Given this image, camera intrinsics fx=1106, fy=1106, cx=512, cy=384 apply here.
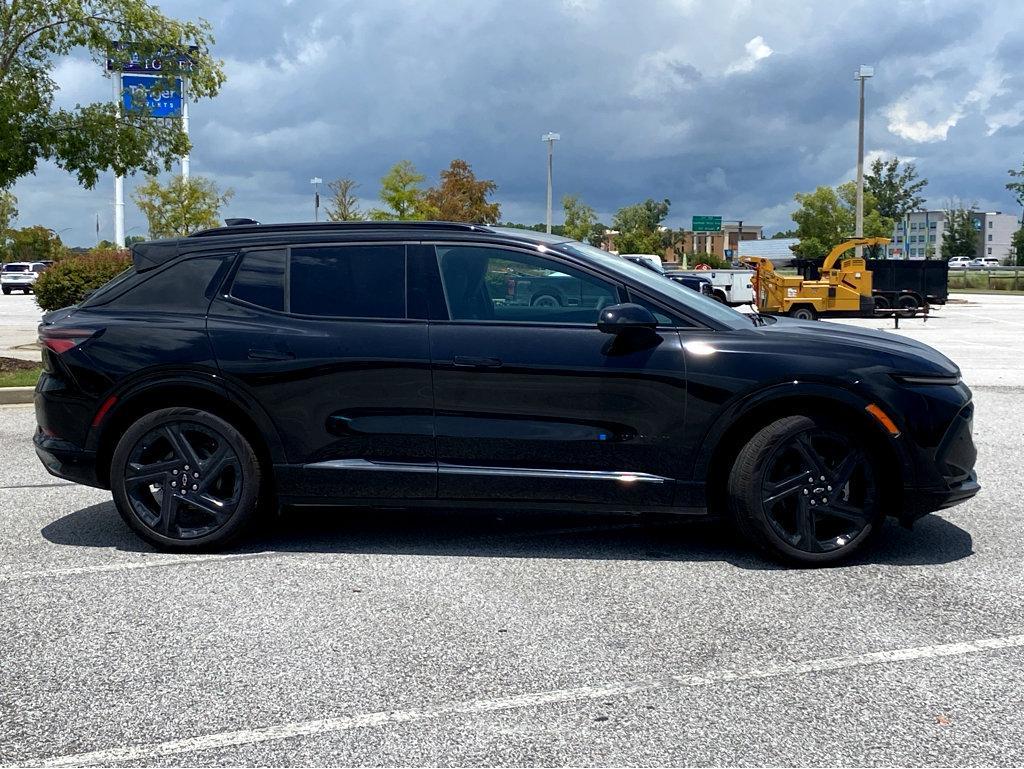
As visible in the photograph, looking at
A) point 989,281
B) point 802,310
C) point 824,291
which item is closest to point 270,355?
point 802,310

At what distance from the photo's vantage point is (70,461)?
5.85 metres

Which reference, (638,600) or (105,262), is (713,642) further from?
(105,262)

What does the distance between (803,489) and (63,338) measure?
12.8ft

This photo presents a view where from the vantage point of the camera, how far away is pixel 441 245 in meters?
5.74

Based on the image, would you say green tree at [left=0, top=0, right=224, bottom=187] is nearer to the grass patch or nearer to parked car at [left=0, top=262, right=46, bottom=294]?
the grass patch

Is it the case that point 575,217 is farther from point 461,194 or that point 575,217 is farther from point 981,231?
point 981,231

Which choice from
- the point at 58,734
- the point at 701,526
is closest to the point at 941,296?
the point at 701,526

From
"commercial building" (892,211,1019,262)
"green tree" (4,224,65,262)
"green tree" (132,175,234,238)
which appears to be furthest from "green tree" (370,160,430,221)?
"commercial building" (892,211,1019,262)

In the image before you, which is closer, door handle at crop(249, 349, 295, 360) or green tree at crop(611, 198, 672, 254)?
door handle at crop(249, 349, 295, 360)

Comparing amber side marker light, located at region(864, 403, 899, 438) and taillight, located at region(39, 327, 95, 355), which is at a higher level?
taillight, located at region(39, 327, 95, 355)

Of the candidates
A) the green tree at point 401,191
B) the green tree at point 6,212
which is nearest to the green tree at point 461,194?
the green tree at point 401,191

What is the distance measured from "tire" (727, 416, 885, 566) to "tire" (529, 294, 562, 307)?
1179 millimetres

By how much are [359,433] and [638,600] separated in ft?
5.41

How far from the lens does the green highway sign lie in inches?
4043
